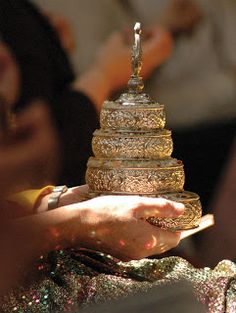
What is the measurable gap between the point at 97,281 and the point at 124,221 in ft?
0.42

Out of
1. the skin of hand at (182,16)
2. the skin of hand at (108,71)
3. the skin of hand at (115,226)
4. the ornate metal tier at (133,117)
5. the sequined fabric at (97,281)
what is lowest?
the sequined fabric at (97,281)

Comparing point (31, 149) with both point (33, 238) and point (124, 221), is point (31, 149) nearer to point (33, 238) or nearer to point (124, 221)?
point (124, 221)

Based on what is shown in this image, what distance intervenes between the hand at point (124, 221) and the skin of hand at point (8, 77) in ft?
1.55

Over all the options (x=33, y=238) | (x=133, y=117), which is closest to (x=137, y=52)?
(x=133, y=117)

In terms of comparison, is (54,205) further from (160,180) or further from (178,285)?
(178,285)

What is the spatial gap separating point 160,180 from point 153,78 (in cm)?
96

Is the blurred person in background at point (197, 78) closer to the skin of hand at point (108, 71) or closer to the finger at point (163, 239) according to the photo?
the skin of hand at point (108, 71)

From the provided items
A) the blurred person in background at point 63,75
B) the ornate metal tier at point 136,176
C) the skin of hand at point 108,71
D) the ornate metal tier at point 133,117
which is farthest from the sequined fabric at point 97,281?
the skin of hand at point 108,71

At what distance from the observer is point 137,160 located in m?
1.77

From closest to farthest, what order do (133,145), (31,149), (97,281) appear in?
(97,281), (133,145), (31,149)

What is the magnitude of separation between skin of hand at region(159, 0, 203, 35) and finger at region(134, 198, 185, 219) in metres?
1.13

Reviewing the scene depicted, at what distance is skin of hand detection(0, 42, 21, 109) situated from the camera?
2047 mm

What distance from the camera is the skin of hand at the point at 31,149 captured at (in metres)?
1.81

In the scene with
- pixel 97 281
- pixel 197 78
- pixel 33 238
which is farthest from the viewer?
pixel 197 78
